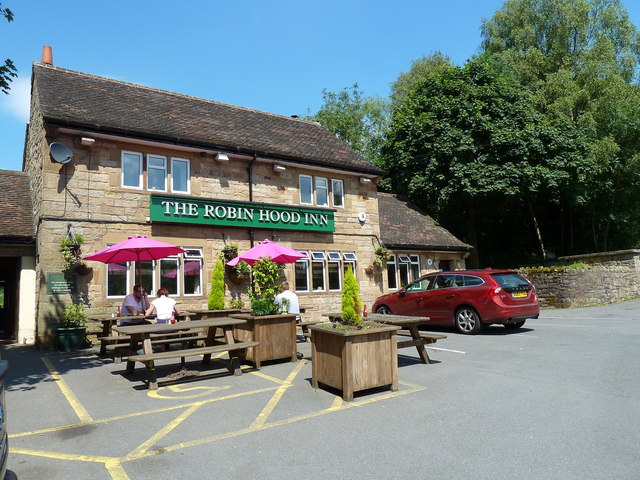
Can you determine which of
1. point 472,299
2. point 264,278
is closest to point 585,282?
point 472,299

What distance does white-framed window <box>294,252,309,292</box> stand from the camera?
16.3 metres

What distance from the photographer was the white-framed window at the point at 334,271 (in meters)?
17.0

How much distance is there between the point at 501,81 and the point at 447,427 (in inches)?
987

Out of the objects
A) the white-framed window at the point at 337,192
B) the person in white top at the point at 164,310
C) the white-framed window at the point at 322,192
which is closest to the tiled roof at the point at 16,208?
the person in white top at the point at 164,310

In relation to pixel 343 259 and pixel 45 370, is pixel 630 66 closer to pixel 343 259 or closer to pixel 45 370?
pixel 343 259

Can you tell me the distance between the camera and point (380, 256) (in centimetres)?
1814

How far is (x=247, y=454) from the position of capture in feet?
13.9

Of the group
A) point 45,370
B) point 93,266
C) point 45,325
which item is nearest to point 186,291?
point 93,266

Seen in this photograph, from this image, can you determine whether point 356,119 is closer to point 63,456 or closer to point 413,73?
point 413,73

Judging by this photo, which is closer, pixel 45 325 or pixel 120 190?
pixel 45 325

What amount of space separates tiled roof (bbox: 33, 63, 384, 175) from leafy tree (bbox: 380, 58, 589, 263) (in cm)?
722

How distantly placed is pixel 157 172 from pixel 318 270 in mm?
6554

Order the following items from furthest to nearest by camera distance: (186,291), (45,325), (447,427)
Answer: (186,291) → (45,325) → (447,427)

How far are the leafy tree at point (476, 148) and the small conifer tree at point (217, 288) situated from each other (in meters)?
14.5
